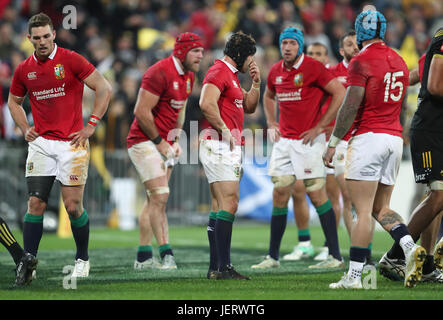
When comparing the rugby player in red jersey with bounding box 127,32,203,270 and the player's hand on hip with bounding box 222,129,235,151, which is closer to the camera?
the player's hand on hip with bounding box 222,129,235,151

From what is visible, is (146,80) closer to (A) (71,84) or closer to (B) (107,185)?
(A) (71,84)

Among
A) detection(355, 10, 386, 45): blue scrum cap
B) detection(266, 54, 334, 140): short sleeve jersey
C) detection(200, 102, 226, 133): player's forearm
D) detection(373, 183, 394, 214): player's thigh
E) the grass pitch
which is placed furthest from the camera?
detection(266, 54, 334, 140): short sleeve jersey

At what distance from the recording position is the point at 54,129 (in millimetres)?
8266

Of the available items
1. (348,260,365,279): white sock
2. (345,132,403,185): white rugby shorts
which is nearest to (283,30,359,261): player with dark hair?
(345,132,403,185): white rugby shorts

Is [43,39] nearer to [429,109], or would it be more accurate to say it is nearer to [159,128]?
[159,128]

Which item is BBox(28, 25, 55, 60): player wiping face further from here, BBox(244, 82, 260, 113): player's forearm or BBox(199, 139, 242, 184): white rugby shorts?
BBox(244, 82, 260, 113): player's forearm

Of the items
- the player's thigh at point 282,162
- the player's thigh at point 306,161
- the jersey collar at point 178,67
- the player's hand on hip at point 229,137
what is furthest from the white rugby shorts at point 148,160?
the player's hand on hip at point 229,137

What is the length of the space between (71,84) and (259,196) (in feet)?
32.0

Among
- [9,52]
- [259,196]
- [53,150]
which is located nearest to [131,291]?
[53,150]

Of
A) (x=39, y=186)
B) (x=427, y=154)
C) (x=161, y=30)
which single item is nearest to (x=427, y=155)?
(x=427, y=154)

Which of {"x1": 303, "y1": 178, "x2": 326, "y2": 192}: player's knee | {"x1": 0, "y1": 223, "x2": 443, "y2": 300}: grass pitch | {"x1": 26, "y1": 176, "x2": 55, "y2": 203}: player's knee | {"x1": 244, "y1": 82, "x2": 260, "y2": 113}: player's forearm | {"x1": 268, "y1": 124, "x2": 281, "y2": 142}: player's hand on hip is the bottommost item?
{"x1": 0, "y1": 223, "x2": 443, "y2": 300}: grass pitch

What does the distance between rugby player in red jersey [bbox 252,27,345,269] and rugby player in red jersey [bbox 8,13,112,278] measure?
8.86 feet

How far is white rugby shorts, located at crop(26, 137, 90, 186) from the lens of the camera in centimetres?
823
